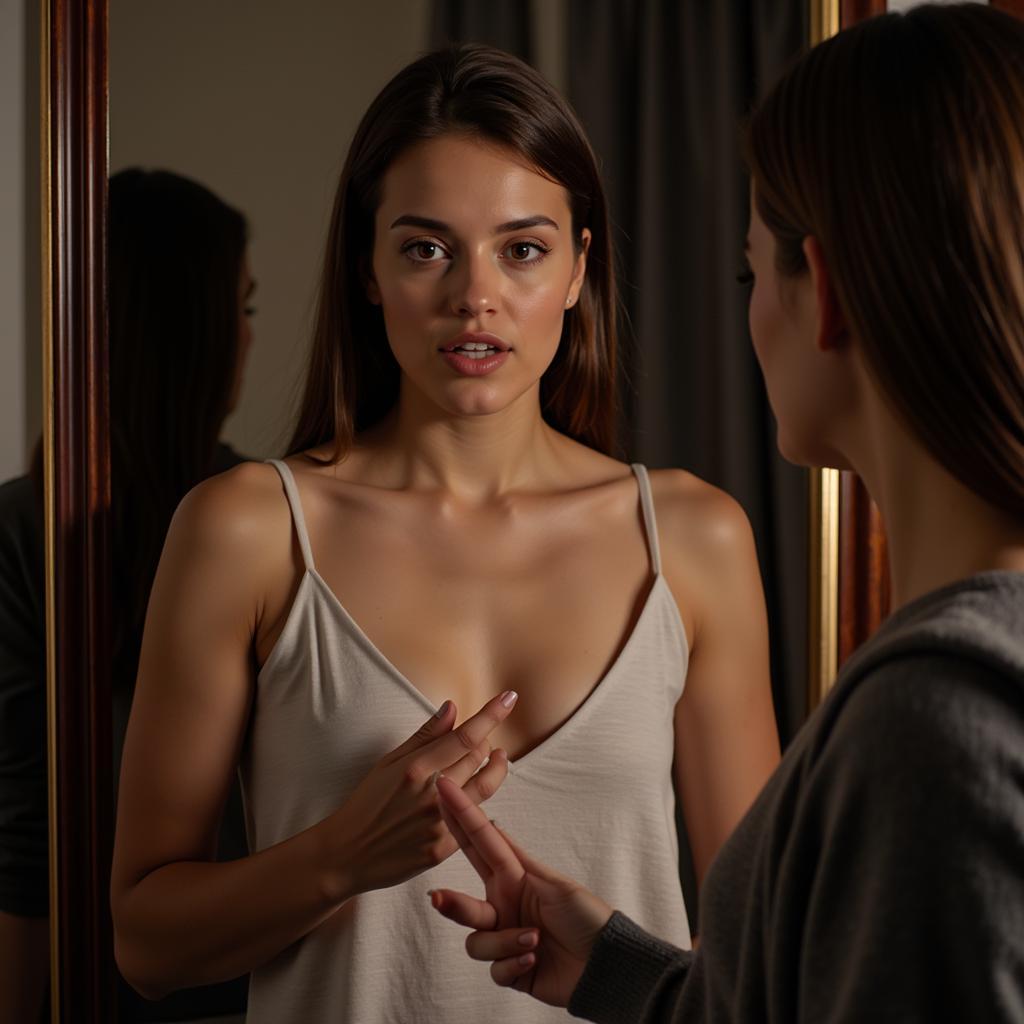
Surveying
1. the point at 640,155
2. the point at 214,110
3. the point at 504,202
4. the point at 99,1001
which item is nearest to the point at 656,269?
the point at 640,155

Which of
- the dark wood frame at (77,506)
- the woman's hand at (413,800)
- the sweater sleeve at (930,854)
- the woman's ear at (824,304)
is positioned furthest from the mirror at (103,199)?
the sweater sleeve at (930,854)

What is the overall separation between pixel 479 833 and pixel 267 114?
744 mm

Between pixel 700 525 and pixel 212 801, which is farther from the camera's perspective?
pixel 700 525

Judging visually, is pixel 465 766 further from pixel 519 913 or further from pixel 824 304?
pixel 824 304

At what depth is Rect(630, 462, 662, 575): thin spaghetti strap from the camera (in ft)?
4.11

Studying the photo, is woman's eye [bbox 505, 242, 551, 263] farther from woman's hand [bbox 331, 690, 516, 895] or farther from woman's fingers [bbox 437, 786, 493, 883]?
woman's fingers [bbox 437, 786, 493, 883]

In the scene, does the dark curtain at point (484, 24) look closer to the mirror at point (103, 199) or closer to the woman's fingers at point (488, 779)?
the mirror at point (103, 199)

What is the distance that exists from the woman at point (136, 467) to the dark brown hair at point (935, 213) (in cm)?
74

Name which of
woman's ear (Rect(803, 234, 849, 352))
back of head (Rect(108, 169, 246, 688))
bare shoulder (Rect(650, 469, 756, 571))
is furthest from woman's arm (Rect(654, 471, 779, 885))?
woman's ear (Rect(803, 234, 849, 352))

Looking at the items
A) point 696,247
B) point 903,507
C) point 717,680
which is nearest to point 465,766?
point 717,680

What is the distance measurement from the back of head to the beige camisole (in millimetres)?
140

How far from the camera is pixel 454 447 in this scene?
4.11ft

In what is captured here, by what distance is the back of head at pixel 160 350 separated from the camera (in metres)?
1.21

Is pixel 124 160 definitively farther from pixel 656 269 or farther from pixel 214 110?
pixel 656 269
